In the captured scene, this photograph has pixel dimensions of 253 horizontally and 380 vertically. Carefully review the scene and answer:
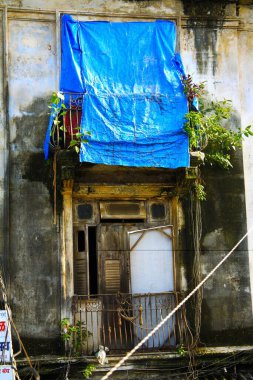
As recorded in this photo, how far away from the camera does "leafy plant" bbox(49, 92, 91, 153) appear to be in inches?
423

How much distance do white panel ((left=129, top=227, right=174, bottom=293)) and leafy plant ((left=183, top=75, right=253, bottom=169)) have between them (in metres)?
1.52

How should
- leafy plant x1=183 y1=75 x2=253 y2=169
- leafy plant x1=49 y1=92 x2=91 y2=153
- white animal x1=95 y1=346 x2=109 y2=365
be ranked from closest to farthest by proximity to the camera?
leafy plant x1=49 y1=92 x2=91 y2=153 < white animal x1=95 y1=346 x2=109 y2=365 < leafy plant x1=183 y1=75 x2=253 y2=169

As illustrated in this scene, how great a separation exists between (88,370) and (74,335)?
59cm

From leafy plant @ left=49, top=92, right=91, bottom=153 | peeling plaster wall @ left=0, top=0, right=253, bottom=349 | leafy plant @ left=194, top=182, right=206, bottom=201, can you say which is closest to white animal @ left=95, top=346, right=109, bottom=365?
peeling plaster wall @ left=0, top=0, right=253, bottom=349

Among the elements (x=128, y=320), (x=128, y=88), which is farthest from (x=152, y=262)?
(x=128, y=88)

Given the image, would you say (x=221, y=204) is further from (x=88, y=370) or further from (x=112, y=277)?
(x=88, y=370)

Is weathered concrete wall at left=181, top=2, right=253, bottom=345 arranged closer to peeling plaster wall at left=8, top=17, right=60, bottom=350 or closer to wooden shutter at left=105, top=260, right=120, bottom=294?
wooden shutter at left=105, top=260, right=120, bottom=294

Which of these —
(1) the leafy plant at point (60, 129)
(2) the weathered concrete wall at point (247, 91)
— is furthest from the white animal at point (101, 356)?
(1) the leafy plant at point (60, 129)

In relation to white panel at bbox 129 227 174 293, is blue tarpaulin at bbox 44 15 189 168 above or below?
above

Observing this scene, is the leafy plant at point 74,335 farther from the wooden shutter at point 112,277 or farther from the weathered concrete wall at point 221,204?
the weathered concrete wall at point 221,204

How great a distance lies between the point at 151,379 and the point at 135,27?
5741 millimetres

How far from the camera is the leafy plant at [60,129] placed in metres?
10.7

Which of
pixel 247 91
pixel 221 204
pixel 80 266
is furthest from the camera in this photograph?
pixel 247 91

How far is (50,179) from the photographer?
1148 centimetres
